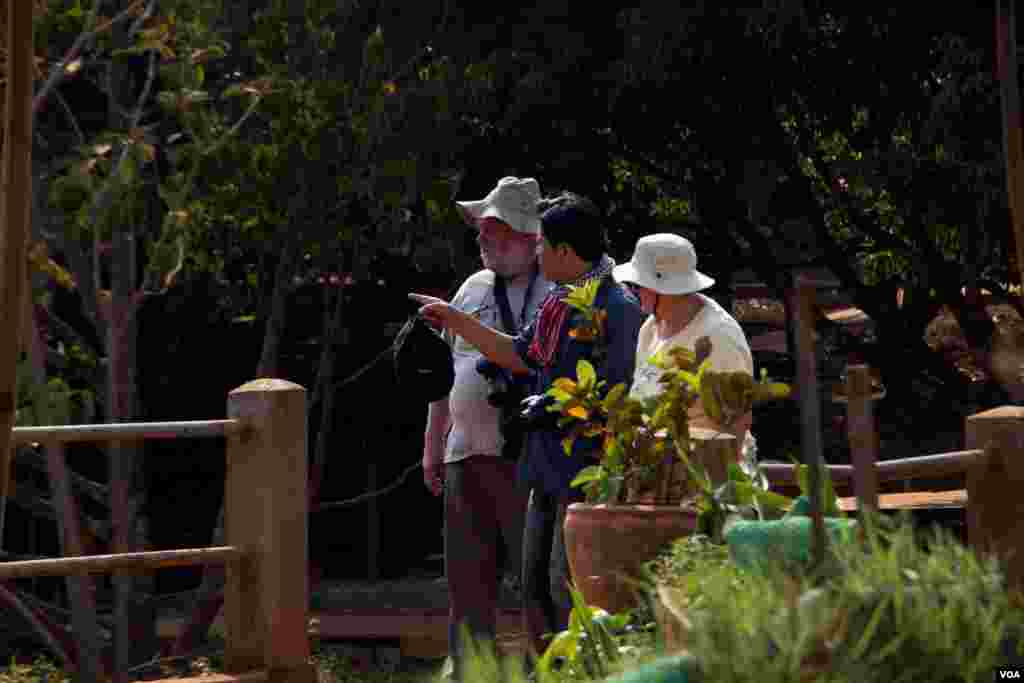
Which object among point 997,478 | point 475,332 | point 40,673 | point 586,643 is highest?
point 475,332

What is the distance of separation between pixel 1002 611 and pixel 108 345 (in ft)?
27.8

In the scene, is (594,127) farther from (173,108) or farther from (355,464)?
(355,464)

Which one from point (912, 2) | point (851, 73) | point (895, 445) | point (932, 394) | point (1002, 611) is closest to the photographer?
point (1002, 611)

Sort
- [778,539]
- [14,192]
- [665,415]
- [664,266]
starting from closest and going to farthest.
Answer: [14,192] → [778,539] → [665,415] → [664,266]

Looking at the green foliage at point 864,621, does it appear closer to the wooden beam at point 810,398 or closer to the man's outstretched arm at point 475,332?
the wooden beam at point 810,398

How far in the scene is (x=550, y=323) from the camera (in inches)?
210

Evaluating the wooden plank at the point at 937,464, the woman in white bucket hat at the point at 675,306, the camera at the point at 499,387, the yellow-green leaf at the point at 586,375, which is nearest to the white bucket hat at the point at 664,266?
the woman in white bucket hat at the point at 675,306

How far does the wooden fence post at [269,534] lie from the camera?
19.3 ft

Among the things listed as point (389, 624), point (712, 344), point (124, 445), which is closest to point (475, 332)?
point (712, 344)

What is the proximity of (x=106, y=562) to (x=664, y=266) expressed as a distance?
189 cm

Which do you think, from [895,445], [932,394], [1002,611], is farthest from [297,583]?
[895,445]

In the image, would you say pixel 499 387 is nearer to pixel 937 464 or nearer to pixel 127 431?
pixel 127 431

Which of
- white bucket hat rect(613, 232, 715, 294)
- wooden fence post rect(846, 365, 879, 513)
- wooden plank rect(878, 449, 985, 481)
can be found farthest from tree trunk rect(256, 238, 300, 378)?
wooden fence post rect(846, 365, 879, 513)

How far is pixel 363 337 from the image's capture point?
43.3ft
